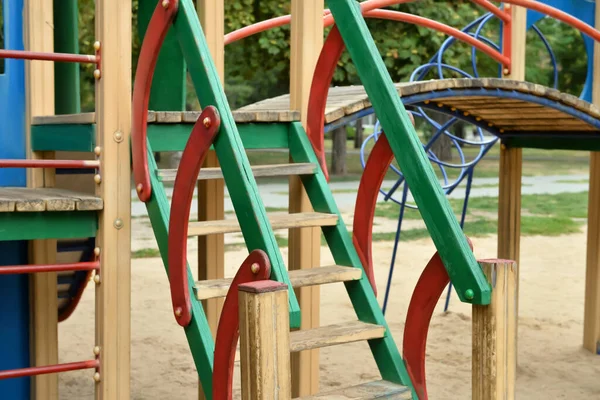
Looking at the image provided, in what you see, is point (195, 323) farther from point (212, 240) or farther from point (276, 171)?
point (212, 240)

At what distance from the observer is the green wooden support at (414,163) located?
3.22 m

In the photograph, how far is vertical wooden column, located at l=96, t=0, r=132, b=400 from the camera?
12.0ft

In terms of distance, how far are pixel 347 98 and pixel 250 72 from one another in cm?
1481

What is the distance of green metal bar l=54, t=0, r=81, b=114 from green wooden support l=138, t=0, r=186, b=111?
1159mm

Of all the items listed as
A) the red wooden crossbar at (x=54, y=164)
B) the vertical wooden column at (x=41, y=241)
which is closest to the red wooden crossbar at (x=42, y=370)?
the red wooden crossbar at (x=54, y=164)

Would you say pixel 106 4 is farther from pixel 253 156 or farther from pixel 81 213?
pixel 253 156

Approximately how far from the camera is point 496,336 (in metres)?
3.18

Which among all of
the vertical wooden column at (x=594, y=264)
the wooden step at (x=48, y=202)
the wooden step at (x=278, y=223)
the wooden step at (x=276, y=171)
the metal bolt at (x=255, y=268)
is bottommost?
the vertical wooden column at (x=594, y=264)

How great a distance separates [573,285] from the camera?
1105cm

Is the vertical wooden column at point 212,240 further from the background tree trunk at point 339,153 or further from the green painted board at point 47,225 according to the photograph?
the background tree trunk at point 339,153

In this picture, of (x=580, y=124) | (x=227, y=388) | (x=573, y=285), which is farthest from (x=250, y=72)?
(x=227, y=388)

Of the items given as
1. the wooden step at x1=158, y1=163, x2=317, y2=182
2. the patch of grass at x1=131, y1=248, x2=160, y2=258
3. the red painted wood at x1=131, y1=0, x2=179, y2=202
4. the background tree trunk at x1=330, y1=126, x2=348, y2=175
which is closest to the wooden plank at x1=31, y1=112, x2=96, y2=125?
the red painted wood at x1=131, y1=0, x2=179, y2=202

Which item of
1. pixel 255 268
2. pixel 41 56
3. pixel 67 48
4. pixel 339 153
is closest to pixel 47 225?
pixel 41 56

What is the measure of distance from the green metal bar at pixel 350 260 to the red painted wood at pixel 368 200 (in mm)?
38
